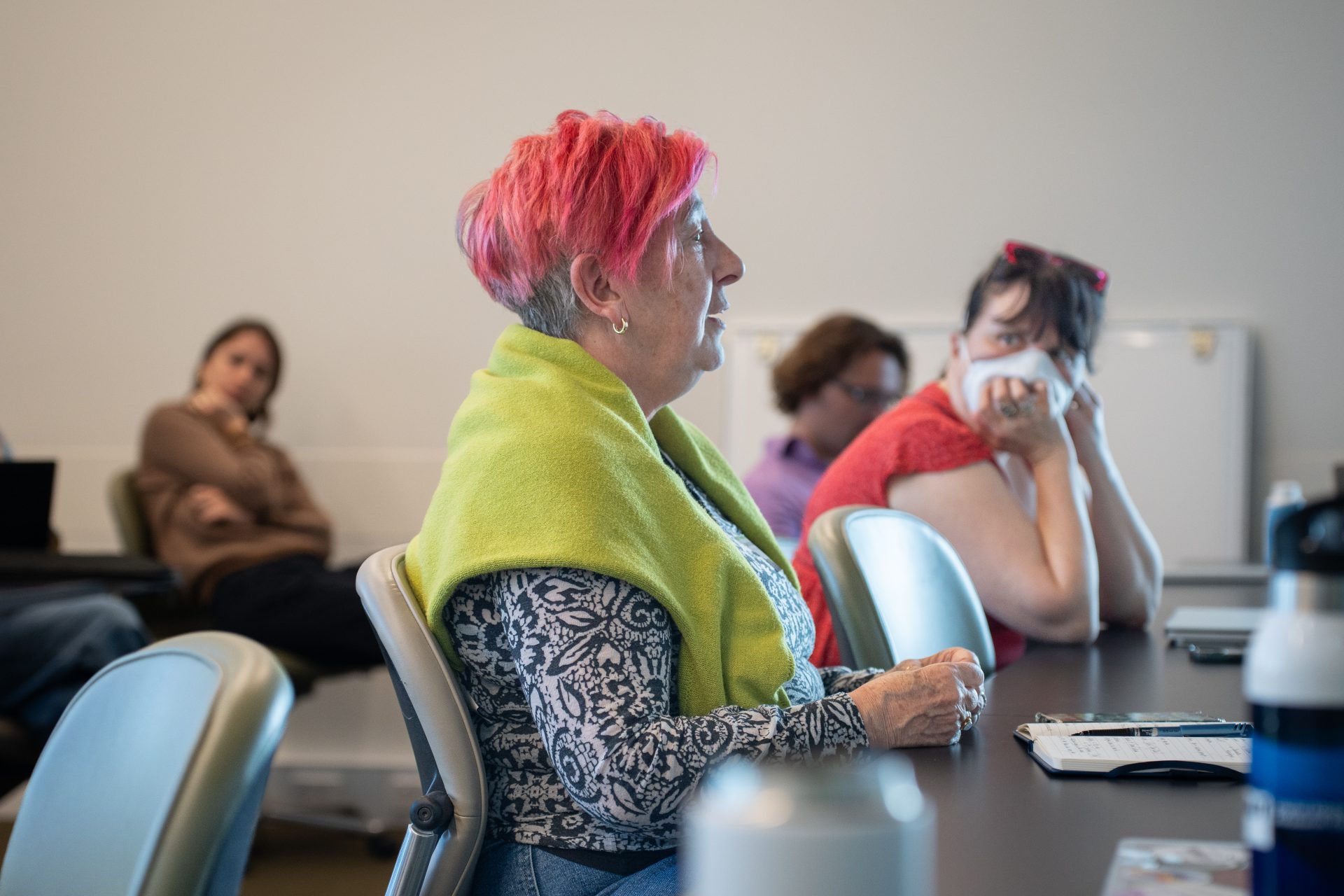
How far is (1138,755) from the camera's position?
86 cm

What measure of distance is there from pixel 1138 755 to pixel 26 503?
91.1 inches

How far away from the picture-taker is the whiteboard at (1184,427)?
337cm

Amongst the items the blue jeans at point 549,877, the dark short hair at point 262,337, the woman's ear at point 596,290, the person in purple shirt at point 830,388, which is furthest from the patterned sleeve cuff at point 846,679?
the dark short hair at point 262,337

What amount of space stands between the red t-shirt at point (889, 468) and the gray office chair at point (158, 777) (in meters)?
0.93

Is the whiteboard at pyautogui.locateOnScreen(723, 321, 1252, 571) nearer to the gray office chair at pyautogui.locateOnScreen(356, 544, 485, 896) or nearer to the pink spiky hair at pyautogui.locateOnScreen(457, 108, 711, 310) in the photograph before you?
the pink spiky hair at pyautogui.locateOnScreen(457, 108, 711, 310)

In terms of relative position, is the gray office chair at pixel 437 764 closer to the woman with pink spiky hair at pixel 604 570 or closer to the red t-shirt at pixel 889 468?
the woman with pink spiky hair at pixel 604 570

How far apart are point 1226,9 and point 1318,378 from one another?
1.04m

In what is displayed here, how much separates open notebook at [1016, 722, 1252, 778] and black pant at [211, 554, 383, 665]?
223 cm

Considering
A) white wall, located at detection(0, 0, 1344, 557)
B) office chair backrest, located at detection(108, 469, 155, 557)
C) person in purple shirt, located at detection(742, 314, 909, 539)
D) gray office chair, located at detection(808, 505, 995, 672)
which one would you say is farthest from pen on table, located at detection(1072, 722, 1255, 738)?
office chair backrest, located at detection(108, 469, 155, 557)

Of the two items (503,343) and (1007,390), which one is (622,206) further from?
(1007,390)

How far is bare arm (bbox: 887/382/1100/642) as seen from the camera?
1.60 metres

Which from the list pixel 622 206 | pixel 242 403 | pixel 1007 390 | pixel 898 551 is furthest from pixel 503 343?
pixel 242 403

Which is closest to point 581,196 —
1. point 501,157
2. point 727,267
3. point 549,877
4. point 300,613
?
point 727,267

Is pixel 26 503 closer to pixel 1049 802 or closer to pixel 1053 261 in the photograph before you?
pixel 1053 261
